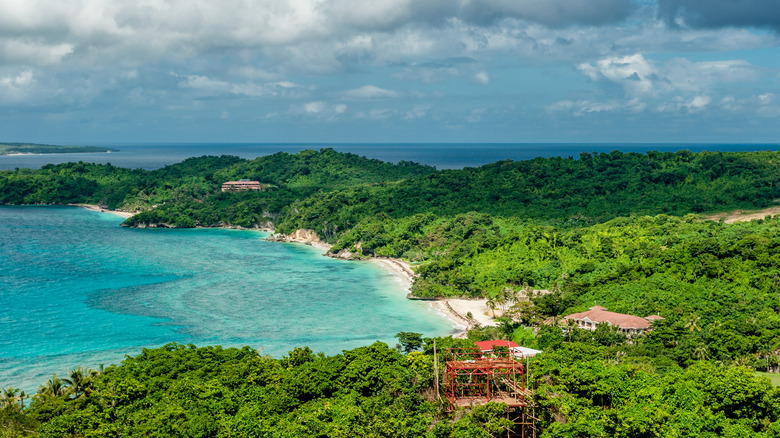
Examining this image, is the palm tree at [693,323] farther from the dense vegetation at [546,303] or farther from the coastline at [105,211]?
the coastline at [105,211]

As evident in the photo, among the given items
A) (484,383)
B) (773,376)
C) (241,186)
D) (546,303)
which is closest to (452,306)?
(546,303)

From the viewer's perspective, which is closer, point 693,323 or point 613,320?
point 693,323

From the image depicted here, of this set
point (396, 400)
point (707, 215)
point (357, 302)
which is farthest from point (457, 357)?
point (707, 215)

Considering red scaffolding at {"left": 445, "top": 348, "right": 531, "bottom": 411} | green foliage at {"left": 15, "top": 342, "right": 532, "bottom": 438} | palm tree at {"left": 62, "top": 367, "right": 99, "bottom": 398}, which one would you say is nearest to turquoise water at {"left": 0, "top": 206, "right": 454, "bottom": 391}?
palm tree at {"left": 62, "top": 367, "right": 99, "bottom": 398}

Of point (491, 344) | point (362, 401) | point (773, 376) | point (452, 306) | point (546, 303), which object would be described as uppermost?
point (362, 401)

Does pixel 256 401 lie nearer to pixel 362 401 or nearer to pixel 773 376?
pixel 362 401

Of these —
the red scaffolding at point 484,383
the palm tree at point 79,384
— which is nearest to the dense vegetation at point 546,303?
the palm tree at point 79,384

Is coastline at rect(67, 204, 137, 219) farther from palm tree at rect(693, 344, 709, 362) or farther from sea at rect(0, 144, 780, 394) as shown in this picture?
palm tree at rect(693, 344, 709, 362)

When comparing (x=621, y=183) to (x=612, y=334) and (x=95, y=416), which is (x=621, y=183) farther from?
(x=95, y=416)
